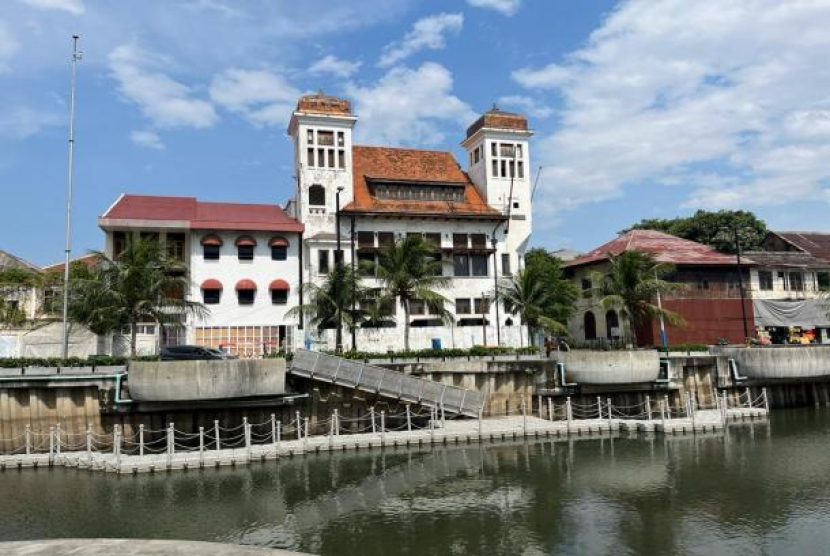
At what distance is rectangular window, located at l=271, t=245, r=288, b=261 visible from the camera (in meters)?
47.6

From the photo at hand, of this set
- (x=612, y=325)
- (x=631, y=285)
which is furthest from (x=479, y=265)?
(x=612, y=325)

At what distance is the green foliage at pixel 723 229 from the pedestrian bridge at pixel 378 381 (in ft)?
182

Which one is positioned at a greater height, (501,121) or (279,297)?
(501,121)

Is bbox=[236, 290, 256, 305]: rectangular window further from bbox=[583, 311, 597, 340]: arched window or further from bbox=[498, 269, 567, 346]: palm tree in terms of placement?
bbox=[583, 311, 597, 340]: arched window

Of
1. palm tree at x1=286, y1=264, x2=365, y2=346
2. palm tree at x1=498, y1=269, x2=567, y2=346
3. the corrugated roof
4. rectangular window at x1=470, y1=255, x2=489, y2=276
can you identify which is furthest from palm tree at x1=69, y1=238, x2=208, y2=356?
the corrugated roof

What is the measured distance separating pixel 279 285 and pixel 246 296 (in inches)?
105

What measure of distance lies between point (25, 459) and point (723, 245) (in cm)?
7520

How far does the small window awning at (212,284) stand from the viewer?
1784 inches

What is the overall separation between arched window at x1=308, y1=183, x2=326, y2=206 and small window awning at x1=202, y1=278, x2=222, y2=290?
416 inches

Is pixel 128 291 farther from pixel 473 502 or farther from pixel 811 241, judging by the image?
pixel 811 241

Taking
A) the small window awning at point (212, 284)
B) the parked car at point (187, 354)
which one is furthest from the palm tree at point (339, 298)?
the small window awning at point (212, 284)

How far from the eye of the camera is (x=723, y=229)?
76125 mm

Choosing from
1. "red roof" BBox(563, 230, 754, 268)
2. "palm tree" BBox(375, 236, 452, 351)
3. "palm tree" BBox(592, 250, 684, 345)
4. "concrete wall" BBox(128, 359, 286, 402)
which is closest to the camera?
"concrete wall" BBox(128, 359, 286, 402)

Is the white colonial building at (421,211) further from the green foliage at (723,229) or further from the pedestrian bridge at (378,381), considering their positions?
the green foliage at (723,229)
